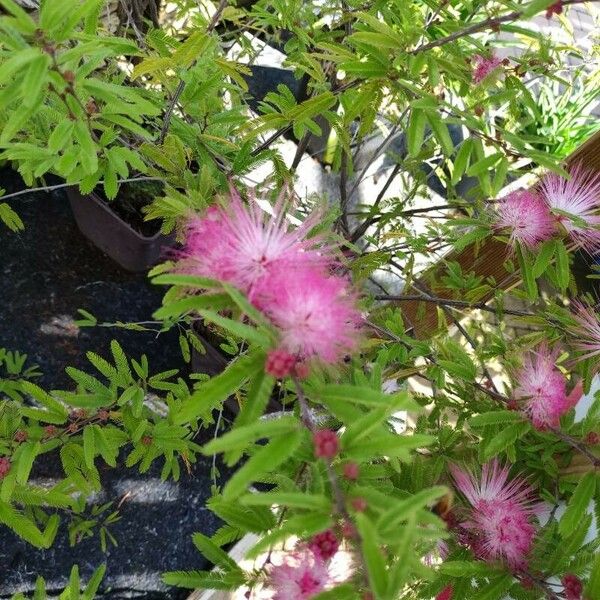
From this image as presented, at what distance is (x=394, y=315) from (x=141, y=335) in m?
0.79

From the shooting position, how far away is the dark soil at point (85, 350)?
132cm

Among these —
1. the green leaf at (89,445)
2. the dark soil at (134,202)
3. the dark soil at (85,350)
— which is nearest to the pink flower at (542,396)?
the green leaf at (89,445)

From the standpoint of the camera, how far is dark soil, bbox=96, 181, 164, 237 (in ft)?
5.05

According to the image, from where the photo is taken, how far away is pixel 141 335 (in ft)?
5.19

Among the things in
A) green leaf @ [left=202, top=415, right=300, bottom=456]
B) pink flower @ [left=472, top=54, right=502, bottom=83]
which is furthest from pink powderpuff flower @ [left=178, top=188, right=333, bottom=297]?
pink flower @ [left=472, top=54, right=502, bottom=83]

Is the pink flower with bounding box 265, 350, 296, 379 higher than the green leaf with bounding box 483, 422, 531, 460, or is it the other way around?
the pink flower with bounding box 265, 350, 296, 379

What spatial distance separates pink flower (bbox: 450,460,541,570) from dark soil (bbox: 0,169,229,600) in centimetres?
78

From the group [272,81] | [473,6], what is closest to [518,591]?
[473,6]

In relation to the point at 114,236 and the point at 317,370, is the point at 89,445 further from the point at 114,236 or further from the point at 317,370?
the point at 114,236

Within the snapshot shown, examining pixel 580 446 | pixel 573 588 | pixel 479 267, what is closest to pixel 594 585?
pixel 573 588

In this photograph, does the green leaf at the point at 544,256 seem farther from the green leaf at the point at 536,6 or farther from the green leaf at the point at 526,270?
the green leaf at the point at 536,6

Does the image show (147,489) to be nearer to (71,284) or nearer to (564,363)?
(71,284)

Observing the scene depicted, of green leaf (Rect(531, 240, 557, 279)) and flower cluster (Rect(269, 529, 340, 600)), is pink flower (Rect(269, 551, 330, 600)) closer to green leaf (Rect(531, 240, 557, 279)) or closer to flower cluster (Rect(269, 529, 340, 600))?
flower cluster (Rect(269, 529, 340, 600))

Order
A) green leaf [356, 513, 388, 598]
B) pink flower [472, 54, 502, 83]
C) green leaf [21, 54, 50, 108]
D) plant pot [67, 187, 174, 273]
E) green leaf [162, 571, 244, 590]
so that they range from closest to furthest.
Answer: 1. green leaf [356, 513, 388, 598]
2. green leaf [21, 54, 50, 108]
3. green leaf [162, 571, 244, 590]
4. pink flower [472, 54, 502, 83]
5. plant pot [67, 187, 174, 273]
